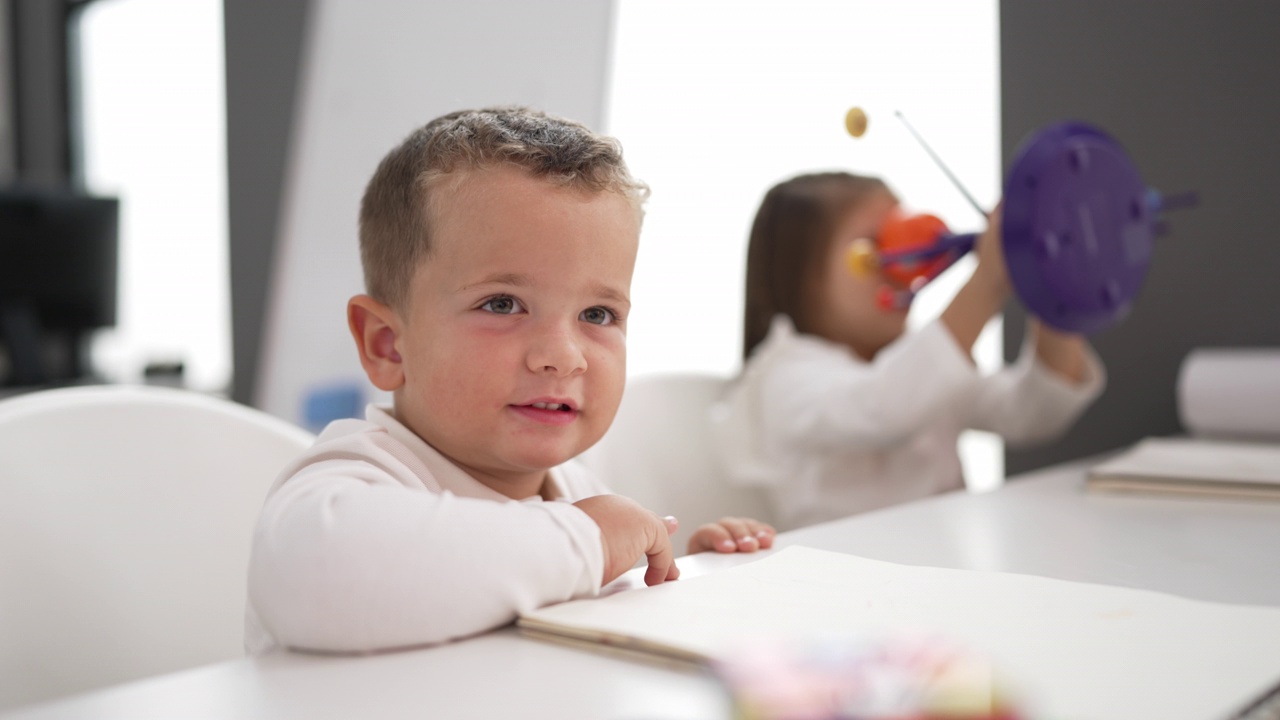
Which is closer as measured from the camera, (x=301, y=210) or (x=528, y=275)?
(x=528, y=275)

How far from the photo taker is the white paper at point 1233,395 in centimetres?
110

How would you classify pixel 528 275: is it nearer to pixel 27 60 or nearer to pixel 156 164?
pixel 156 164

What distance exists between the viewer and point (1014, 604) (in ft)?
1.64

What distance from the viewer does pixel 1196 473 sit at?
0.94 metres

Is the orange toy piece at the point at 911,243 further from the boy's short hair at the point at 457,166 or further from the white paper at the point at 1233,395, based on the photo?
the boy's short hair at the point at 457,166

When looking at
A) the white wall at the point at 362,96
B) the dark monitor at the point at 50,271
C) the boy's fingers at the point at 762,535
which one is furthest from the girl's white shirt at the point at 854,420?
the dark monitor at the point at 50,271

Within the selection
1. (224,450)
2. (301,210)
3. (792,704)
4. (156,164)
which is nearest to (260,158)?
(301,210)

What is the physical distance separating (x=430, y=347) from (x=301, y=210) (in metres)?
2.16

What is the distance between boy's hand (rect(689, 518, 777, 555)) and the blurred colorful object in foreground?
0.42 m

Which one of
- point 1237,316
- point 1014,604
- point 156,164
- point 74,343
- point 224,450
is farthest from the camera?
point 156,164

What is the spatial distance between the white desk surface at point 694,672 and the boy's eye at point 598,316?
0.16 m

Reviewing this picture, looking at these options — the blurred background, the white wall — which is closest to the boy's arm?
the blurred background

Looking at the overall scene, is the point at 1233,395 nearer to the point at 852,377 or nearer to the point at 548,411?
the point at 852,377

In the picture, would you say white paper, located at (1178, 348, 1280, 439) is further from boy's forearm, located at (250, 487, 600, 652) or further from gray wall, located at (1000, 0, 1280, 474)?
boy's forearm, located at (250, 487, 600, 652)
